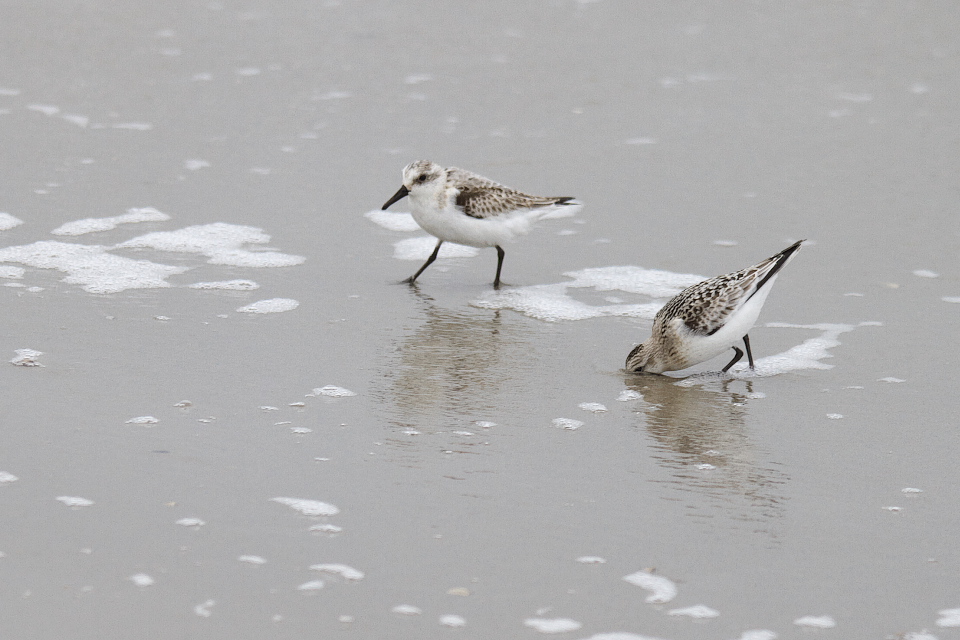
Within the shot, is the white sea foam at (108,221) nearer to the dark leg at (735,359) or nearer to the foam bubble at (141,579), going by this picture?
the dark leg at (735,359)

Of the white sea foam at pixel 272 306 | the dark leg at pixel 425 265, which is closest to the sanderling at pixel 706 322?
the dark leg at pixel 425 265

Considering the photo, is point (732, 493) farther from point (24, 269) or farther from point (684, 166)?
point (684, 166)

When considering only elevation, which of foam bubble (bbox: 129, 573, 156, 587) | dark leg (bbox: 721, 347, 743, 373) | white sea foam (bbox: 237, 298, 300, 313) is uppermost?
white sea foam (bbox: 237, 298, 300, 313)

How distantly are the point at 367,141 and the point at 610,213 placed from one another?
7.42ft

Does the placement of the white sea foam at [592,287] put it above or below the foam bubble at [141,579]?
above

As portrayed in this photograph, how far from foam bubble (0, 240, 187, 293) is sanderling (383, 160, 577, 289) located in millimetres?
1392

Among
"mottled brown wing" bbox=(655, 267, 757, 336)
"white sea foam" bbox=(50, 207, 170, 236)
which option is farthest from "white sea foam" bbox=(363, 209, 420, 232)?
"mottled brown wing" bbox=(655, 267, 757, 336)

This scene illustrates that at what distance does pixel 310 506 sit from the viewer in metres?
4.22

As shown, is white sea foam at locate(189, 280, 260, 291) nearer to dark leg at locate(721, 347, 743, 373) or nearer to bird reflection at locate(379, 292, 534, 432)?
bird reflection at locate(379, 292, 534, 432)

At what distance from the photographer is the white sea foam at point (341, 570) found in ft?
12.4

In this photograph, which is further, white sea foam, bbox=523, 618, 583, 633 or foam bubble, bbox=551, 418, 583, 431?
foam bubble, bbox=551, 418, 583, 431

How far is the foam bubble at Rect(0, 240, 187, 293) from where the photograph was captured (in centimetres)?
670

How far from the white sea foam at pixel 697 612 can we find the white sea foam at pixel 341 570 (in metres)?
0.95

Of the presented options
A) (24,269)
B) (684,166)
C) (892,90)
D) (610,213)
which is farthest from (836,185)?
(24,269)
